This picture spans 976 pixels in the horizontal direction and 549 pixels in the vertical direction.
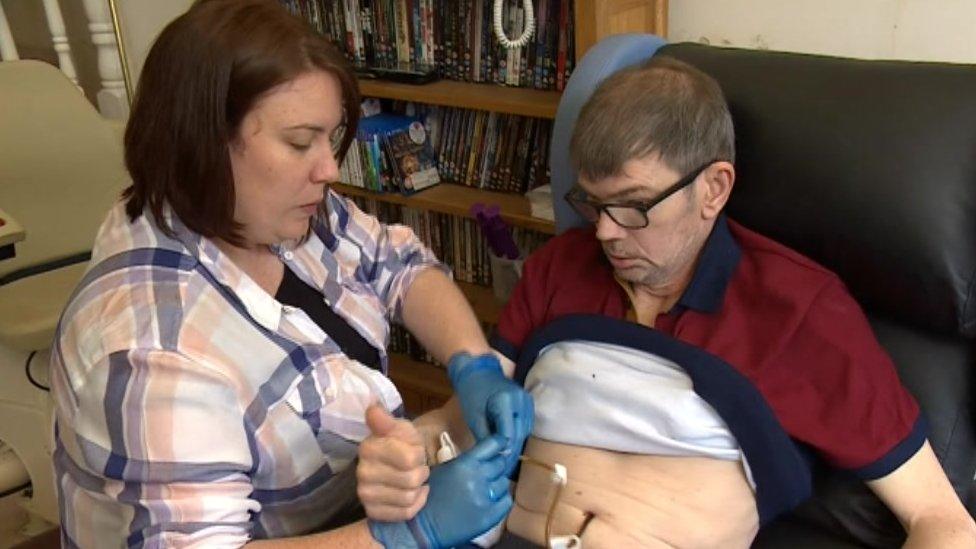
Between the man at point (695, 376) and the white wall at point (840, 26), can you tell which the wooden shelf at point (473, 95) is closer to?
the white wall at point (840, 26)

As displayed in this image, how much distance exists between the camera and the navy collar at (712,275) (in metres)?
1.24

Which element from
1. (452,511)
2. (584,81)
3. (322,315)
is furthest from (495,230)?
(452,511)

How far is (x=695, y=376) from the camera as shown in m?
1.19

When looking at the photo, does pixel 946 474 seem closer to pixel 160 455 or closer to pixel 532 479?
pixel 532 479

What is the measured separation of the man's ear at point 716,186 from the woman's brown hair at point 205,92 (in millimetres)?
520

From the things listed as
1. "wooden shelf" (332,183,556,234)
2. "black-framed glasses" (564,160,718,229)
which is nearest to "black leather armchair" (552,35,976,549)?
"black-framed glasses" (564,160,718,229)

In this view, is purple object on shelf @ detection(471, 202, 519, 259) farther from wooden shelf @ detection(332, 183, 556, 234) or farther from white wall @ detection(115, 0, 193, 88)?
white wall @ detection(115, 0, 193, 88)

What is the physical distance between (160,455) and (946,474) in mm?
992

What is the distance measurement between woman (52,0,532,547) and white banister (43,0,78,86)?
168 centimetres

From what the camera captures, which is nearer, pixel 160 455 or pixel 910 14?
pixel 160 455

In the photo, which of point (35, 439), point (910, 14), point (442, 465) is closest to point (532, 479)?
point (442, 465)

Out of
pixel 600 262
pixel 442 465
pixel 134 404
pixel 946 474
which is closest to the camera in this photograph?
pixel 134 404

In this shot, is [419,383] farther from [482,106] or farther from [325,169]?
[325,169]

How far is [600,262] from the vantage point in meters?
1.38
